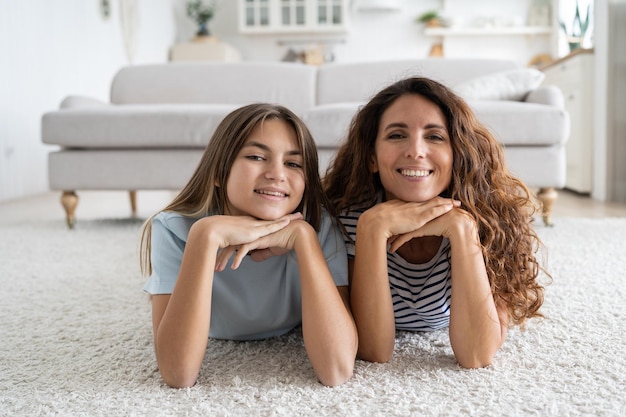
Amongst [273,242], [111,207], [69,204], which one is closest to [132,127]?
[69,204]

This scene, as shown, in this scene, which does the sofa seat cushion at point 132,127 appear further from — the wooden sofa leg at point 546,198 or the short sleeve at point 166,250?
the short sleeve at point 166,250

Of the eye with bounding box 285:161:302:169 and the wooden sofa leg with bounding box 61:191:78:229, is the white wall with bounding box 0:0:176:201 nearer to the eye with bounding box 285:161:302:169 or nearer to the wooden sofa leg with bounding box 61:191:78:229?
the wooden sofa leg with bounding box 61:191:78:229

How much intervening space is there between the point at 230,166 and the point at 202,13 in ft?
18.2

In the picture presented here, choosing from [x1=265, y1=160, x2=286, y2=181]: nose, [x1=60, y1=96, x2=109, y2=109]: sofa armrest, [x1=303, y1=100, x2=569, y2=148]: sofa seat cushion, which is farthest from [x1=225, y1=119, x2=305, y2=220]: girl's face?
[x1=60, y1=96, x2=109, y2=109]: sofa armrest

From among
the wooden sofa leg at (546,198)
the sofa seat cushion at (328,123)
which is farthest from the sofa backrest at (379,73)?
the wooden sofa leg at (546,198)


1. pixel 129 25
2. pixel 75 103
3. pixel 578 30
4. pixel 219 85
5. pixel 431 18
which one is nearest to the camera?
pixel 75 103

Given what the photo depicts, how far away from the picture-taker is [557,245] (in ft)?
6.63

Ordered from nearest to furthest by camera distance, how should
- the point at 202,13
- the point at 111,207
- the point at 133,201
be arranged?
the point at 133,201 < the point at 111,207 < the point at 202,13

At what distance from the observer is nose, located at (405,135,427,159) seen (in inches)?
37.9

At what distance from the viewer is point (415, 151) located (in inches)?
37.9

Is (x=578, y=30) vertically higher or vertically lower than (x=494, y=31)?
lower

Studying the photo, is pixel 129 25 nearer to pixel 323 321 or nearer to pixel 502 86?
pixel 502 86

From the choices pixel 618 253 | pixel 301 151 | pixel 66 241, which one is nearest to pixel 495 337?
pixel 301 151

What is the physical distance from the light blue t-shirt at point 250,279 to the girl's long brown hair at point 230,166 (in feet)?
0.10
